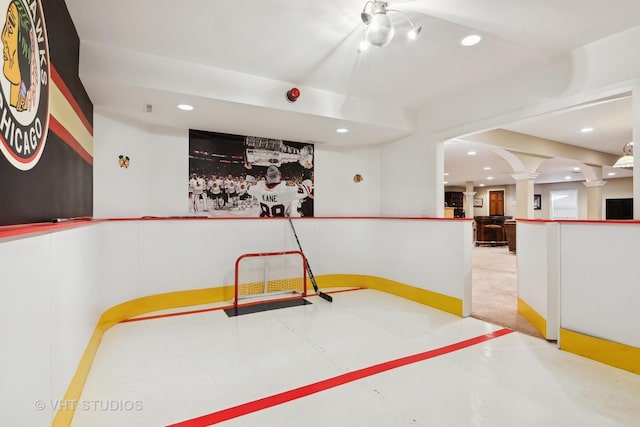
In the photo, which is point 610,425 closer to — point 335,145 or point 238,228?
point 238,228

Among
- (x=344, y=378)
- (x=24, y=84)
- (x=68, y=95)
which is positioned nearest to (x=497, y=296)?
(x=344, y=378)

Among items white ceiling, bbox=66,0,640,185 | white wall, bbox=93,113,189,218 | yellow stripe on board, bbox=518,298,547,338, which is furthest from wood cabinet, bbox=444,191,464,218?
white wall, bbox=93,113,189,218

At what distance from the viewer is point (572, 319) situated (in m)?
2.58

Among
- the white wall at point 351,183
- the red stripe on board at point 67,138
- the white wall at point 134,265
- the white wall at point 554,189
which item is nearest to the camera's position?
the white wall at point 134,265

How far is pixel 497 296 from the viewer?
4.37 m

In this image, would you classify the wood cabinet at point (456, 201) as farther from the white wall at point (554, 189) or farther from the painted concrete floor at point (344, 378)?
the painted concrete floor at point (344, 378)

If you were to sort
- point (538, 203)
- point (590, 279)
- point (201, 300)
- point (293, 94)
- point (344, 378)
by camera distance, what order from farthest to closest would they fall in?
point (538, 203)
point (201, 300)
point (293, 94)
point (590, 279)
point (344, 378)

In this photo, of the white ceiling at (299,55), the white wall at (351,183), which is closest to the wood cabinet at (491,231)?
the white ceiling at (299,55)

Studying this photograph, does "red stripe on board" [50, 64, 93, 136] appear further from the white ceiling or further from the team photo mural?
the team photo mural

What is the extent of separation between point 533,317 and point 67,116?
476cm

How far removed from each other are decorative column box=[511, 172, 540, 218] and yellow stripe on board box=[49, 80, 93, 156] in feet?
25.7

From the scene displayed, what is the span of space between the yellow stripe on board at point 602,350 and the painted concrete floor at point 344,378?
78 millimetres

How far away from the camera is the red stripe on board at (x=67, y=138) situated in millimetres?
1997

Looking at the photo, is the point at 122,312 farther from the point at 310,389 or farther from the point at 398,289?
the point at 398,289
